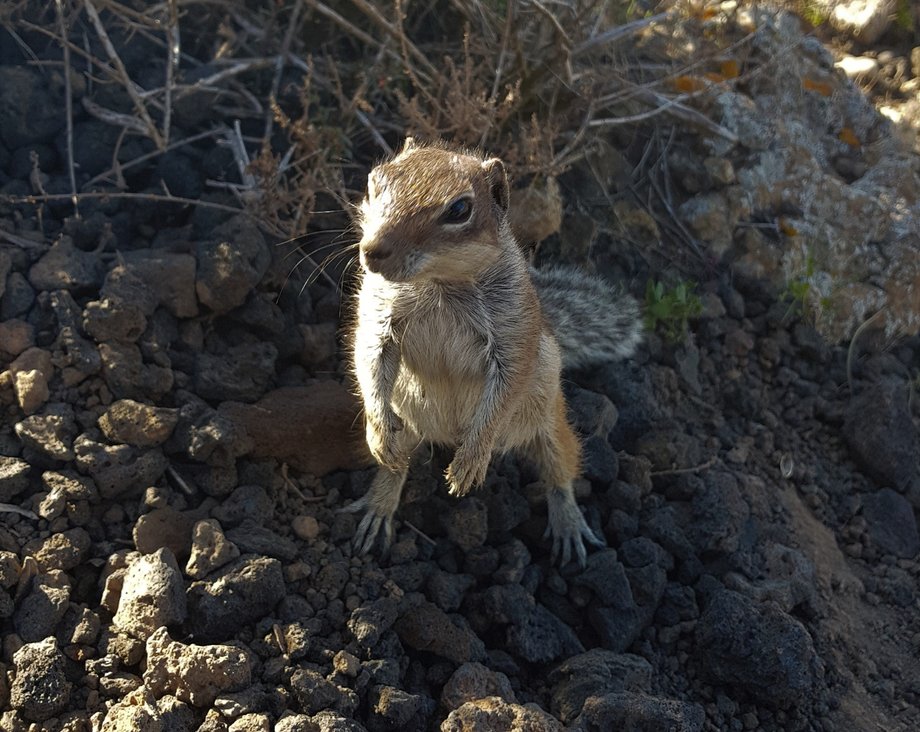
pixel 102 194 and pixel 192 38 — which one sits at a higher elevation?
pixel 192 38

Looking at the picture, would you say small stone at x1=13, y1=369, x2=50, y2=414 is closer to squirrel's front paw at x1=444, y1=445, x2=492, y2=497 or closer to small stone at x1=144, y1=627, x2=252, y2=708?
small stone at x1=144, y1=627, x2=252, y2=708

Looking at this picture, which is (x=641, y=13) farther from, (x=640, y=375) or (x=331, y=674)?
(x=331, y=674)

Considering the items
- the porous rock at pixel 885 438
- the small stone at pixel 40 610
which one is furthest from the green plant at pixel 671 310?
the small stone at pixel 40 610

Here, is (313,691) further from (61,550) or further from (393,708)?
(61,550)

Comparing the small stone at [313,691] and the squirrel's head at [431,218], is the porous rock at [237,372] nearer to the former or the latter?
the squirrel's head at [431,218]

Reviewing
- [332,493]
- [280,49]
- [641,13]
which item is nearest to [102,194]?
[280,49]
